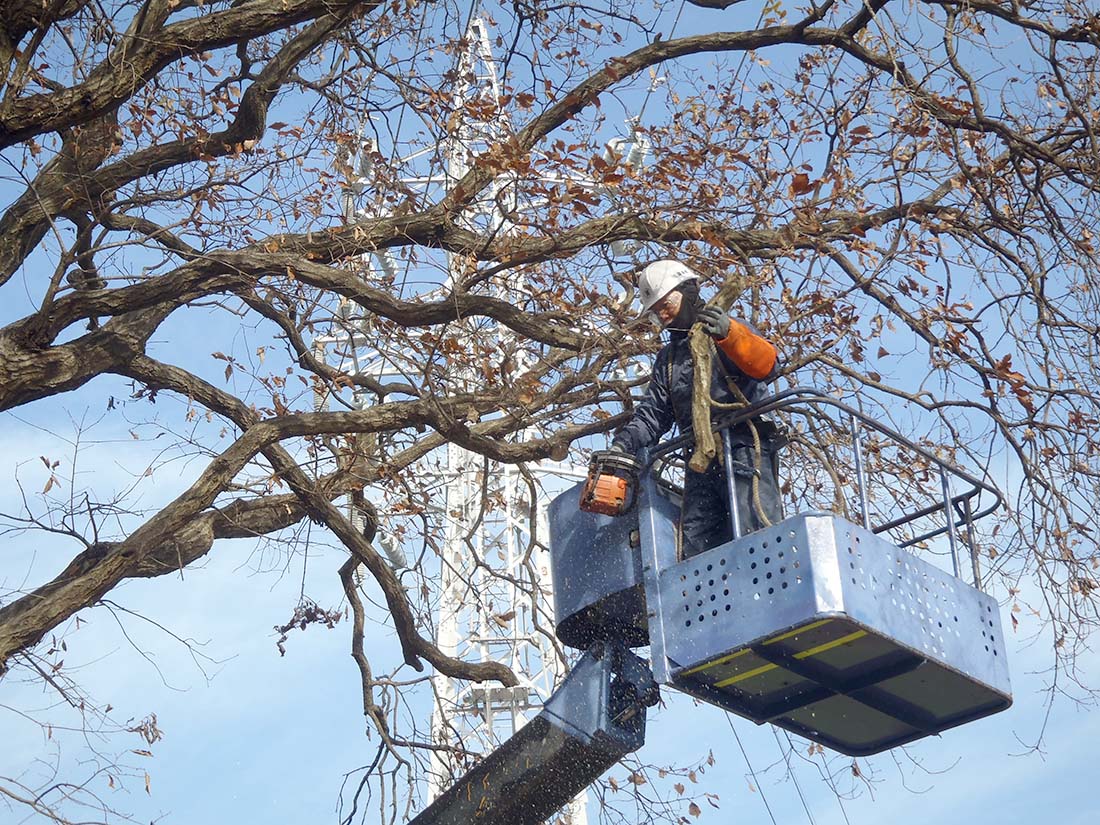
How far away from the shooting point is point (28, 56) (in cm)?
777

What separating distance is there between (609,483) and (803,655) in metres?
1.19

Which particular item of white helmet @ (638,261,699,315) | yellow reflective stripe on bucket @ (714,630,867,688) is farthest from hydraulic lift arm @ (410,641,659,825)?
white helmet @ (638,261,699,315)

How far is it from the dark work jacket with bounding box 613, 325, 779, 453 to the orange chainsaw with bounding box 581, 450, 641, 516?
0.48 feet

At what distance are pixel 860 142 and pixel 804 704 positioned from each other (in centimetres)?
407

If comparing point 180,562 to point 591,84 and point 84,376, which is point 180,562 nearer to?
point 84,376

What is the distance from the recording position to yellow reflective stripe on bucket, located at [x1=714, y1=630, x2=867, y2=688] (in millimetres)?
6434

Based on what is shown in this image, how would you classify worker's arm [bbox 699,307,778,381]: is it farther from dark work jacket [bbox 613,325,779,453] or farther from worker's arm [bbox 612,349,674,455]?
worker's arm [bbox 612,349,674,455]

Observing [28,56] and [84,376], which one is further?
[84,376]

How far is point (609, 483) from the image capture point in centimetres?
708

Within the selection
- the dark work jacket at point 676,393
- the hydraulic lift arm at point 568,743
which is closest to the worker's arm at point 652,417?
the dark work jacket at point 676,393

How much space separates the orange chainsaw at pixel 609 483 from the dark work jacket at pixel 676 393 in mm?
146

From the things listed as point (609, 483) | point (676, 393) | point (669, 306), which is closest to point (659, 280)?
point (669, 306)

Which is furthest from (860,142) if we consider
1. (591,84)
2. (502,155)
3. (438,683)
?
(438,683)

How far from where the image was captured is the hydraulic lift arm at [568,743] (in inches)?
295
